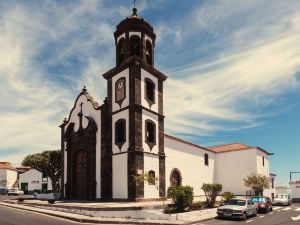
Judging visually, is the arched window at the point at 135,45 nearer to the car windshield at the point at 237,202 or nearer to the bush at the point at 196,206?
the bush at the point at 196,206

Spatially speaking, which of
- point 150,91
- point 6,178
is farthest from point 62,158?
point 6,178

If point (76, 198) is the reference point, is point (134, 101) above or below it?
above

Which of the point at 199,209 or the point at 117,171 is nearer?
the point at 199,209

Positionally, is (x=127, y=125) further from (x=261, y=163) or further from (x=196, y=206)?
(x=261, y=163)

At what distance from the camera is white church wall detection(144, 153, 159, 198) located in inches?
1176

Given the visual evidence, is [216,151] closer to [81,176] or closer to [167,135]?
[167,135]

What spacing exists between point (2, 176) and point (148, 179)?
261 feet

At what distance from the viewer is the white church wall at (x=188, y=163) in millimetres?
36375

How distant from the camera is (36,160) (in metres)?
60.7

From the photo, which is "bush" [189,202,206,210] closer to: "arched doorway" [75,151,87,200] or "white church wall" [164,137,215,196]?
"white church wall" [164,137,215,196]

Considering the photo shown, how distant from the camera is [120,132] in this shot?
31.8m

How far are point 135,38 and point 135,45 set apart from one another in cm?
66

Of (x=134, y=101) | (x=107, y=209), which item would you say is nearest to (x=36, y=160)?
(x=134, y=101)

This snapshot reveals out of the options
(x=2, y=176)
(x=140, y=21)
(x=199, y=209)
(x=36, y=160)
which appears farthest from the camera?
(x=2, y=176)
